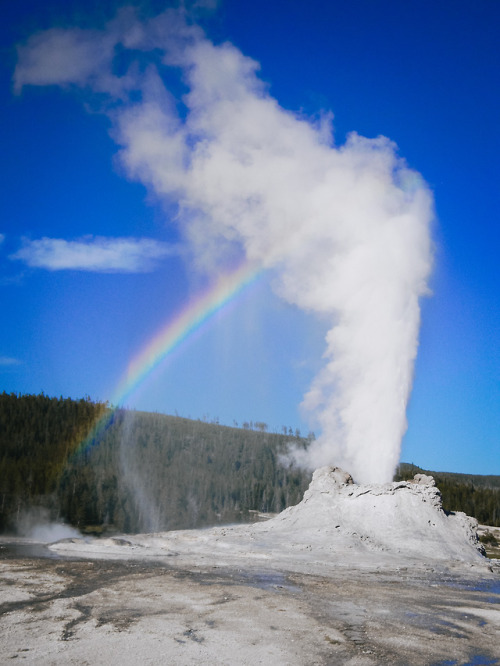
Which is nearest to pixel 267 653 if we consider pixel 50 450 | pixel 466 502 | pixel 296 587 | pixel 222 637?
pixel 222 637

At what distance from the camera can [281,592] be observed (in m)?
19.5

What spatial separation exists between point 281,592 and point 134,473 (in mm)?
85491

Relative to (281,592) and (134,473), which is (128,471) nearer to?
(134,473)

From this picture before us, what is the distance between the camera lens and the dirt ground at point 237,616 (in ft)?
39.6

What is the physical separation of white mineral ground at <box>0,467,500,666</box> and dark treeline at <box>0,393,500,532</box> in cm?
4076

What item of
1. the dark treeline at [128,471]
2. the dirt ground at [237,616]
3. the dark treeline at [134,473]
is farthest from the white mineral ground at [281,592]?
the dark treeline at [134,473]

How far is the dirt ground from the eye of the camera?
475 inches

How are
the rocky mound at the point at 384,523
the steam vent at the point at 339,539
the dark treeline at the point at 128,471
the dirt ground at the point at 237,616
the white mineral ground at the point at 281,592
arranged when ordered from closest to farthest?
the dirt ground at the point at 237,616
the white mineral ground at the point at 281,592
the steam vent at the point at 339,539
the rocky mound at the point at 384,523
the dark treeline at the point at 128,471

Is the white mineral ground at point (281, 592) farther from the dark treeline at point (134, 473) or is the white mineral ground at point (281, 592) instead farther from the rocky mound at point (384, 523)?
the dark treeline at point (134, 473)

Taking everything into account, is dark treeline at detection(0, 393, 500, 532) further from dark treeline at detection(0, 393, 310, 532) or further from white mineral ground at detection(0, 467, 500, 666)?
white mineral ground at detection(0, 467, 500, 666)

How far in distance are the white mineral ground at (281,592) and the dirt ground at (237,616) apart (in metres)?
0.06

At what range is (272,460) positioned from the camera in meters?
134

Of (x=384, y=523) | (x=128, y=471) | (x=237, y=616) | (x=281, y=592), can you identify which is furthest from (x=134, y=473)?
(x=237, y=616)

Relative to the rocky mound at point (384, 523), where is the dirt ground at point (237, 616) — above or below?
below
